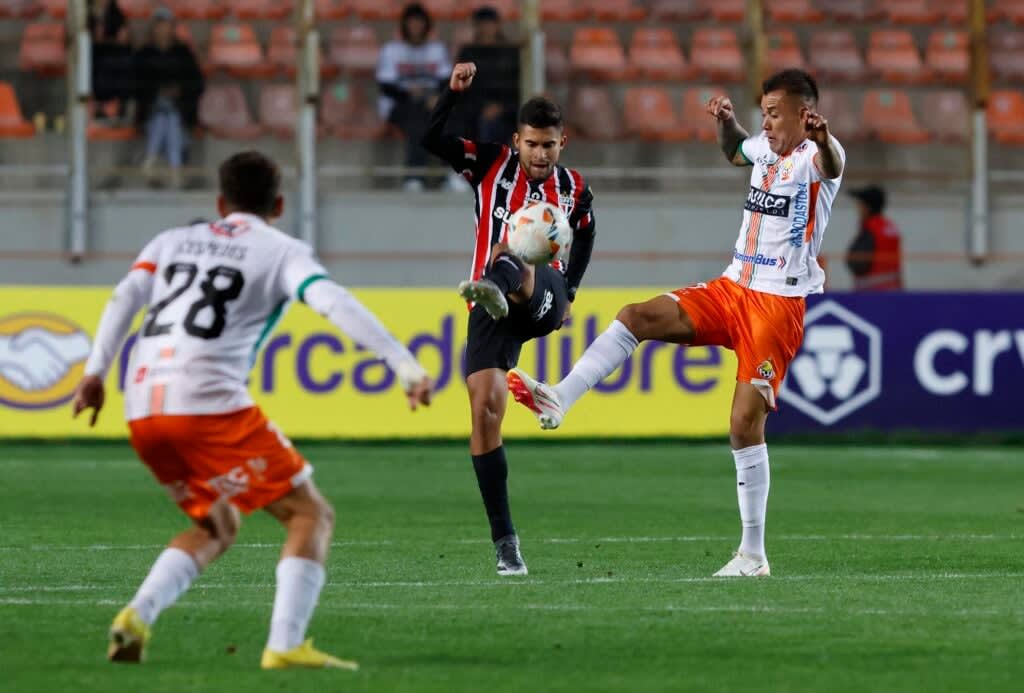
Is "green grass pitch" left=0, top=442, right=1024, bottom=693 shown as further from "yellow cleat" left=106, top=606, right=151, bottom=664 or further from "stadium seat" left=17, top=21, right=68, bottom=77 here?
"stadium seat" left=17, top=21, right=68, bottom=77

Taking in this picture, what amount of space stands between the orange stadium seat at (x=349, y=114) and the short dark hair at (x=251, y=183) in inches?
549

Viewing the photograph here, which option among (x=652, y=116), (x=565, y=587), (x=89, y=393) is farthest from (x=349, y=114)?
(x=89, y=393)

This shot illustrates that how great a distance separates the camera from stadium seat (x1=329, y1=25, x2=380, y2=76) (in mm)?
19938

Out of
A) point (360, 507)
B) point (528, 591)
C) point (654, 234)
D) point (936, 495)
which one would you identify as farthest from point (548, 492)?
point (654, 234)

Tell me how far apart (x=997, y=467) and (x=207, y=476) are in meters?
10.3

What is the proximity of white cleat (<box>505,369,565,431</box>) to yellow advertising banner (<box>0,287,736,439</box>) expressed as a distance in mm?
7634

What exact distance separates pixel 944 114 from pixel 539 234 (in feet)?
44.4

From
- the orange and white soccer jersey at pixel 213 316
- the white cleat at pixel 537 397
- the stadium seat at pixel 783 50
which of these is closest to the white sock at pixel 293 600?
the orange and white soccer jersey at pixel 213 316

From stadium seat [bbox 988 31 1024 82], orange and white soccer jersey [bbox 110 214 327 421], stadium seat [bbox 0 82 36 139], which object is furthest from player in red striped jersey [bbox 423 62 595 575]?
stadium seat [bbox 988 31 1024 82]

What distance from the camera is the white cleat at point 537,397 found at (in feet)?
27.9

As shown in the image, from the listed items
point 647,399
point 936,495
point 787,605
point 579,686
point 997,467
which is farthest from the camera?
point 647,399

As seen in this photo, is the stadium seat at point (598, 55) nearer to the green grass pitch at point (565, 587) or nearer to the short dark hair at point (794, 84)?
the green grass pitch at point (565, 587)

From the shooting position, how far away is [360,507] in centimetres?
1180

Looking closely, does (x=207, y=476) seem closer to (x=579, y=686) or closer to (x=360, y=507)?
(x=579, y=686)
